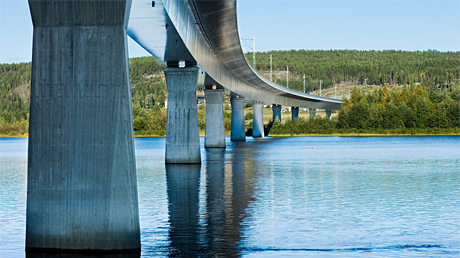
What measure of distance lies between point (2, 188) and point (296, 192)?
15750mm

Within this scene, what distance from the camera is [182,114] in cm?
4553

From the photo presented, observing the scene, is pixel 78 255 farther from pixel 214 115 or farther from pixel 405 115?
pixel 405 115

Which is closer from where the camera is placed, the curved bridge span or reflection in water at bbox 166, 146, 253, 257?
reflection in water at bbox 166, 146, 253, 257

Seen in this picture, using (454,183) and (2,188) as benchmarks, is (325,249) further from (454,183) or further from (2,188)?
(2,188)

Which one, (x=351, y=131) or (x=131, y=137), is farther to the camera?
(x=351, y=131)

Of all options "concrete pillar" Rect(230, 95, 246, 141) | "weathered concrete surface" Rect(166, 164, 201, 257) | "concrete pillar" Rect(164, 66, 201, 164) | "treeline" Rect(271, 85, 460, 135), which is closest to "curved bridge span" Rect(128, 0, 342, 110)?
"concrete pillar" Rect(164, 66, 201, 164)

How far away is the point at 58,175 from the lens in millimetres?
15672

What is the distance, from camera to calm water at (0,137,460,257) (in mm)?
16516

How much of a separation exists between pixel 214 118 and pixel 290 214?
53.4 m

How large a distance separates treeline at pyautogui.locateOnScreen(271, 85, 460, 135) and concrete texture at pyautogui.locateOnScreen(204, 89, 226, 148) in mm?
67628

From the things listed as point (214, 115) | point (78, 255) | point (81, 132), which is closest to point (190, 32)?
point (81, 132)

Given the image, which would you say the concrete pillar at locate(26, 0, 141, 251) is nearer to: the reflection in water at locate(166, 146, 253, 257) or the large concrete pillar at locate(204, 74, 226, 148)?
the reflection in water at locate(166, 146, 253, 257)

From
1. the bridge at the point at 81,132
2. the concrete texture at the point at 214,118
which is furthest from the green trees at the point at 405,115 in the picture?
the bridge at the point at 81,132

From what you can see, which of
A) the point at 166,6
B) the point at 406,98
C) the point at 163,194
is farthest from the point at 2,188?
the point at 406,98
